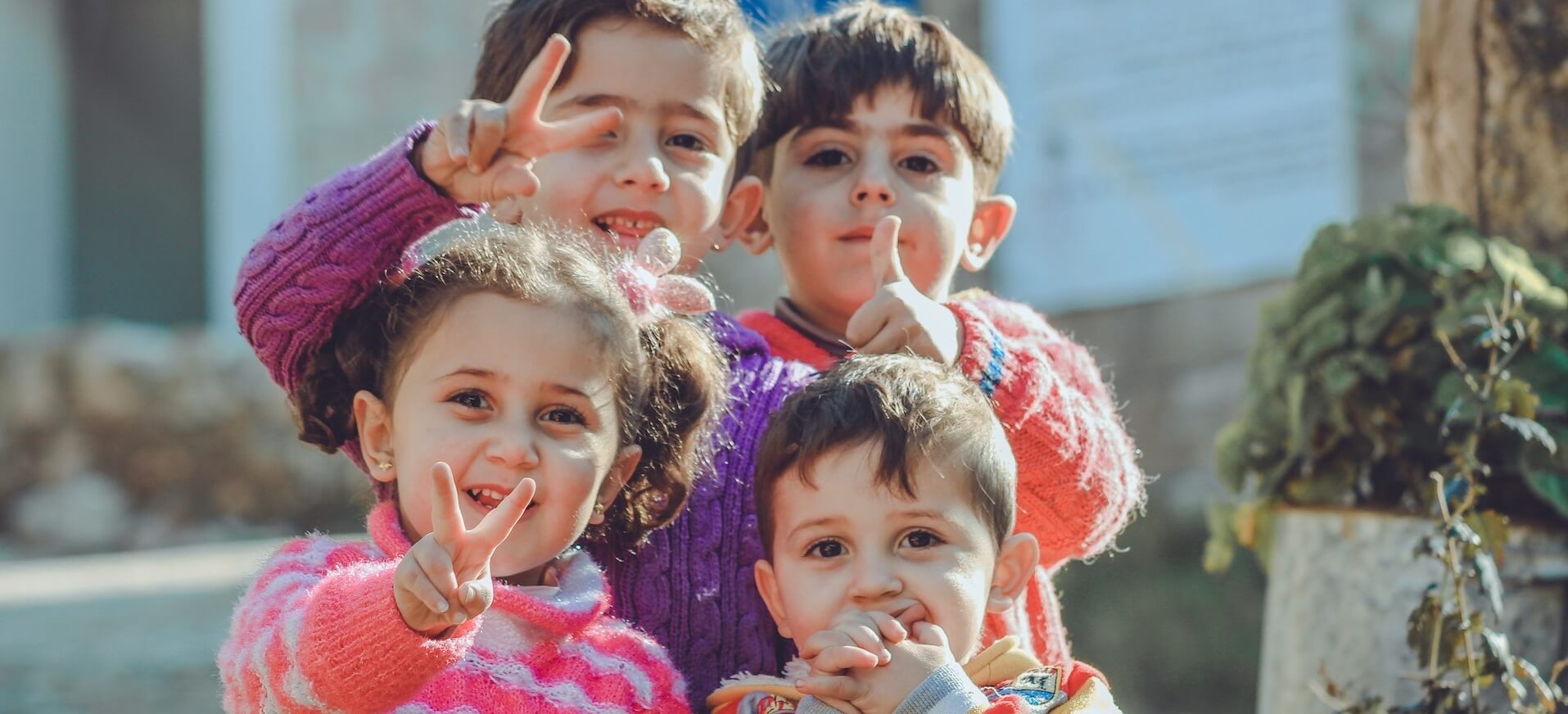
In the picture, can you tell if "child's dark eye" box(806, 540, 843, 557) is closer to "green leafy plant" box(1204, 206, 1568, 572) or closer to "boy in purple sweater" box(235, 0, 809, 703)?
"boy in purple sweater" box(235, 0, 809, 703)

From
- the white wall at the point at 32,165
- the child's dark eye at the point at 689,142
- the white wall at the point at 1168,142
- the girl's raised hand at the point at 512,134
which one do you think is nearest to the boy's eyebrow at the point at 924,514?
the girl's raised hand at the point at 512,134

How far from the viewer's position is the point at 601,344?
81.1 inches

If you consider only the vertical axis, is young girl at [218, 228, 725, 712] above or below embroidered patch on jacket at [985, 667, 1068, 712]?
above

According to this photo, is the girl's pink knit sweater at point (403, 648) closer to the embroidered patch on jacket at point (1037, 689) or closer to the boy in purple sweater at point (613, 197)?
the boy in purple sweater at point (613, 197)

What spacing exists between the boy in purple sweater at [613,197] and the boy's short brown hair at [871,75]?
0.15 metres

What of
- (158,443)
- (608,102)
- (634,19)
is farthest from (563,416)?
(158,443)

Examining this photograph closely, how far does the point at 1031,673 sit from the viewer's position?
1.95 meters

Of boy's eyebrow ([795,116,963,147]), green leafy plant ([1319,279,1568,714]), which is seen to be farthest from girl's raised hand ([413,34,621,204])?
green leafy plant ([1319,279,1568,714])

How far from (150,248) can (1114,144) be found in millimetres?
6571

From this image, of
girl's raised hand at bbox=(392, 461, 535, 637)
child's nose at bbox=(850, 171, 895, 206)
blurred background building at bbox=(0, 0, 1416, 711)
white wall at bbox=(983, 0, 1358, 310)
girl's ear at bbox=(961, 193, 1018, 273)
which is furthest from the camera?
white wall at bbox=(983, 0, 1358, 310)

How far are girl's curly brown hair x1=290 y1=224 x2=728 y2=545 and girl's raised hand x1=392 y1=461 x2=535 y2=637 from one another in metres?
0.41

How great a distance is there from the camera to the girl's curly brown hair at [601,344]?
2.05m

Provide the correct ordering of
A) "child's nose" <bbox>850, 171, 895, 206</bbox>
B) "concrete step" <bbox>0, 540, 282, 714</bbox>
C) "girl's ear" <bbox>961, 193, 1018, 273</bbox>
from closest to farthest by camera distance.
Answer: "child's nose" <bbox>850, 171, 895, 206</bbox>, "girl's ear" <bbox>961, 193, 1018, 273</bbox>, "concrete step" <bbox>0, 540, 282, 714</bbox>

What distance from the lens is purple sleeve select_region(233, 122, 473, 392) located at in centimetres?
215
